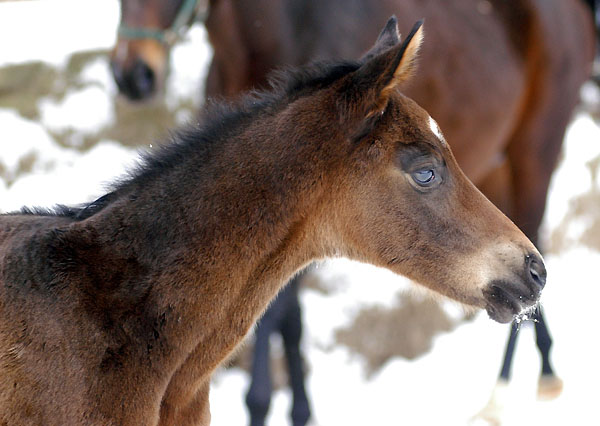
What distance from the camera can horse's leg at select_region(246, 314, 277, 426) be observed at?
394cm

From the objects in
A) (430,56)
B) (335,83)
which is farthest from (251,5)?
(335,83)

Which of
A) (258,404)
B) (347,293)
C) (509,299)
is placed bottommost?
(347,293)

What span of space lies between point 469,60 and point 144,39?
1713 millimetres

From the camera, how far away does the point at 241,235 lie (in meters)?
2.23

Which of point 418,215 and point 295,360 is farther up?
point 418,215

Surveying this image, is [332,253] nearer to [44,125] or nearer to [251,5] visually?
[251,5]

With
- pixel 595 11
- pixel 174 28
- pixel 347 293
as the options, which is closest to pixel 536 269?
pixel 174 28

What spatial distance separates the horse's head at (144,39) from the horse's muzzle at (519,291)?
7.16ft

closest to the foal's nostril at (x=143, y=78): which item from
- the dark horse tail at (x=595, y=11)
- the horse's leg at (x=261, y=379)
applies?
the horse's leg at (x=261, y=379)

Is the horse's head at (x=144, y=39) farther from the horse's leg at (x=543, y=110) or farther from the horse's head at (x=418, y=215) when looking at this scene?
the horse's leg at (x=543, y=110)

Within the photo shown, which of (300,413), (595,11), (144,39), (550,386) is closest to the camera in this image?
(144,39)

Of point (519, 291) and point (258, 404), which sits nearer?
point (519, 291)

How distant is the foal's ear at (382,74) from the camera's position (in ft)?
6.88

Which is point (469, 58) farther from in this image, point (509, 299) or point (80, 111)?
point (80, 111)
